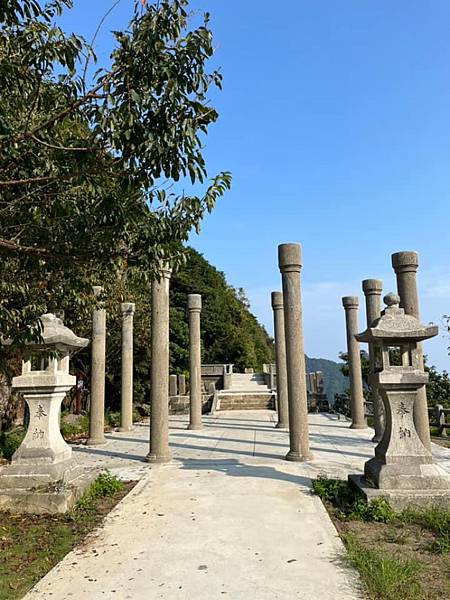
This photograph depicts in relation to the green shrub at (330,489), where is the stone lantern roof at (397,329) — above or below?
above

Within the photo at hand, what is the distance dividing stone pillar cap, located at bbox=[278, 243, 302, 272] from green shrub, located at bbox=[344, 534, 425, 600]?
19.0 feet

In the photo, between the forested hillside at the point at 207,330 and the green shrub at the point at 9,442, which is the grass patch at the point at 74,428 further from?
the forested hillside at the point at 207,330

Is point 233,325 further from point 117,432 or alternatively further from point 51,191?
point 51,191

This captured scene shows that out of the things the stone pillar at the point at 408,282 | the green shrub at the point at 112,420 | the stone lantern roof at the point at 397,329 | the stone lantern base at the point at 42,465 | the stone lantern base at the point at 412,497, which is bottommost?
the green shrub at the point at 112,420

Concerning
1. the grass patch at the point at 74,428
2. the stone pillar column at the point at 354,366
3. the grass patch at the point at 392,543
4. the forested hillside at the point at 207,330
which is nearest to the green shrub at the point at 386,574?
the grass patch at the point at 392,543

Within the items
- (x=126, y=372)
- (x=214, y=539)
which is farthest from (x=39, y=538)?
(x=126, y=372)

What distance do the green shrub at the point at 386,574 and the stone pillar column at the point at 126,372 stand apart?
10050mm

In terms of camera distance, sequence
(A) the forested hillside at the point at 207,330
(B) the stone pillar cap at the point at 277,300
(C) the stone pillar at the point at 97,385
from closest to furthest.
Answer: (C) the stone pillar at the point at 97,385 → (B) the stone pillar cap at the point at 277,300 → (A) the forested hillside at the point at 207,330

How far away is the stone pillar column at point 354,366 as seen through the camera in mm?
13930

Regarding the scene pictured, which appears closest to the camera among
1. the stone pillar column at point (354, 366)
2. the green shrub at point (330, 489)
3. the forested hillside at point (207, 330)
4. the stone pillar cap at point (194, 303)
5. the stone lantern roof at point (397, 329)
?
the stone lantern roof at point (397, 329)

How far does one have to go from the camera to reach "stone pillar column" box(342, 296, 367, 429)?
13930 mm

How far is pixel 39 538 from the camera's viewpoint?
5.00 metres

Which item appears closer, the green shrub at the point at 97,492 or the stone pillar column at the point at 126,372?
the green shrub at the point at 97,492

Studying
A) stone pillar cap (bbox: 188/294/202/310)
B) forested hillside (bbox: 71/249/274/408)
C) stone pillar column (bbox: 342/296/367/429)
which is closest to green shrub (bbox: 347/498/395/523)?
stone pillar column (bbox: 342/296/367/429)
